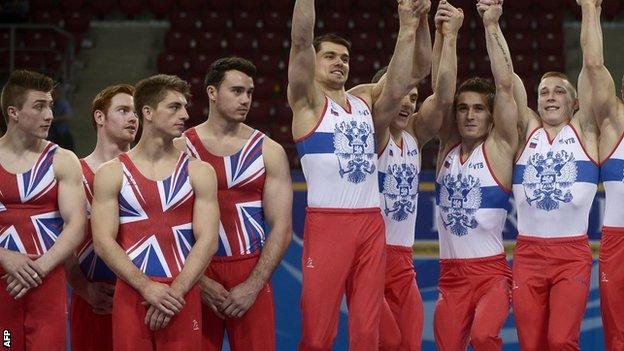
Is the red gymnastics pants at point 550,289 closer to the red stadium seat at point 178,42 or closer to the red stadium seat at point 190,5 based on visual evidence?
the red stadium seat at point 178,42

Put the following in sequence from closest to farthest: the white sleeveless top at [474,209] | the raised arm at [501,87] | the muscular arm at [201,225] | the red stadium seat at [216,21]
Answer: the muscular arm at [201,225] < the raised arm at [501,87] < the white sleeveless top at [474,209] < the red stadium seat at [216,21]

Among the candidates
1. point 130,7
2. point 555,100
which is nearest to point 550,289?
point 555,100

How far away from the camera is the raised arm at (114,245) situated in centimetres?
561

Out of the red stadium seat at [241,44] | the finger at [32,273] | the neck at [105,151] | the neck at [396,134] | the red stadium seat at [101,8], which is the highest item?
the red stadium seat at [101,8]

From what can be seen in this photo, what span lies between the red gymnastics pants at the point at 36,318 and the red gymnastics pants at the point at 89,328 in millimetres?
474

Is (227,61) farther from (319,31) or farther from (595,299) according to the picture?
(319,31)

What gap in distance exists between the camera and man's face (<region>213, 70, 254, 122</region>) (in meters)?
6.38

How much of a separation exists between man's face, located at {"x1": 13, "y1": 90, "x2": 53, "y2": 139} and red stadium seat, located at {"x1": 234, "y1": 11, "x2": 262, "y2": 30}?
30.8 ft

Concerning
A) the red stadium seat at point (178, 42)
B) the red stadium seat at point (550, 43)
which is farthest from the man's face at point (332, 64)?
the red stadium seat at point (178, 42)

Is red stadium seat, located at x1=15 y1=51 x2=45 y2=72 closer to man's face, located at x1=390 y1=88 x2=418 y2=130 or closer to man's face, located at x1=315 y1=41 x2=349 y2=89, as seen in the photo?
man's face, located at x1=390 y1=88 x2=418 y2=130

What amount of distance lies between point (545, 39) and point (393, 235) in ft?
28.9

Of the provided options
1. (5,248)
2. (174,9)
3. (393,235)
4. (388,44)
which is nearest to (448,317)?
(393,235)

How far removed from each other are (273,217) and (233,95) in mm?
792

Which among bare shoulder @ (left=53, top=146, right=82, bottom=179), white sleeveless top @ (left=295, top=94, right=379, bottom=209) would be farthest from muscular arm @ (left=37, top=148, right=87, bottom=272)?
white sleeveless top @ (left=295, top=94, right=379, bottom=209)
